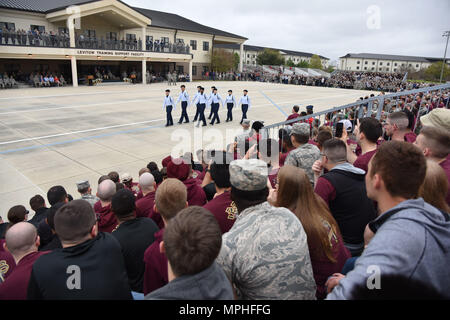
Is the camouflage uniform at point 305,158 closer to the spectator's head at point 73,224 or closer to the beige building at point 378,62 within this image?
the spectator's head at point 73,224

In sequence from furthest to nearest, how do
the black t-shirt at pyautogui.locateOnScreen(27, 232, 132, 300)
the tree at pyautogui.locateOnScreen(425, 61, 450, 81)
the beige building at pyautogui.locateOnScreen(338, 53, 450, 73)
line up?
the beige building at pyautogui.locateOnScreen(338, 53, 450, 73)
the tree at pyautogui.locateOnScreen(425, 61, 450, 81)
the black t-shirt at pyautogui.locateOnScreen(27, 232, 132, 300)

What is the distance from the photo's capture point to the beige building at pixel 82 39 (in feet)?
90.2

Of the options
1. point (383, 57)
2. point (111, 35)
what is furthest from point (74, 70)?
point (383, 57)

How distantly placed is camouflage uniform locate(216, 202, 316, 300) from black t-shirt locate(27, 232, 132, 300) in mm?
866

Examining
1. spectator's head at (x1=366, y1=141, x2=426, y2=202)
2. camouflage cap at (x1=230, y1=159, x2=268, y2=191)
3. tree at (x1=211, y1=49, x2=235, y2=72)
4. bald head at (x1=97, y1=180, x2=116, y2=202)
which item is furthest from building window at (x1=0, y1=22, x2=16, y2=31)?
spectator's head at (x1=366, y1=141, x2=426, y2=202)

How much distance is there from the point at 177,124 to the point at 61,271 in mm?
13028

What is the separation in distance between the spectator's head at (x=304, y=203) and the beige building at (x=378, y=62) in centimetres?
11145

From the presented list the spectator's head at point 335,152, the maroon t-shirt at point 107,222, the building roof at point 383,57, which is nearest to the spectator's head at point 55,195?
the maroon t-shirt at point 107,222

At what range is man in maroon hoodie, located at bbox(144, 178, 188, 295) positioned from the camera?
2223 millimetres

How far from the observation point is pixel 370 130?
381cm

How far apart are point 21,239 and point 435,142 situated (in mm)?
3968

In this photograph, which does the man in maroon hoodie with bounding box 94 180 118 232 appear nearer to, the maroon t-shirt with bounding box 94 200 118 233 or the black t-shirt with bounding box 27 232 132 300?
the maroon t-shirt with bounding box 94 200 118 233

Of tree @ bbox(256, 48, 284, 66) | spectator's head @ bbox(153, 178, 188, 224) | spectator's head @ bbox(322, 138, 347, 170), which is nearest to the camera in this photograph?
spectator's head @ bbox(153, 178, 188, 224)
